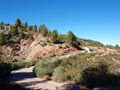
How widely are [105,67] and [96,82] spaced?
263 cm

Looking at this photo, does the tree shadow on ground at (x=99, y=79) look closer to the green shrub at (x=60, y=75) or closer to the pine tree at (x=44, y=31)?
the green shrub at (x=60, y=75)

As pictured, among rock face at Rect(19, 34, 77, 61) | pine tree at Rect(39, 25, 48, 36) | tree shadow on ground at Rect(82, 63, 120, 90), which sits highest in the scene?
pine tree at Rect(39, 25, 48, 36)

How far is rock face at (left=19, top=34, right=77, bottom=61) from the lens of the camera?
60.7 m

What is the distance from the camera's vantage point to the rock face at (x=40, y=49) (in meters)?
60.7

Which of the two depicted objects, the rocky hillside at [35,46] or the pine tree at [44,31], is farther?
the pine tree at [44,31]

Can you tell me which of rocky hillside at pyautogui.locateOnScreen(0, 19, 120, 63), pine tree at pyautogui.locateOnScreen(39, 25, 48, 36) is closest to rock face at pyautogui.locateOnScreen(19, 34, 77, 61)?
rocky hillside at pyautogui.locateOnScreen(0, 19, 120, 63)

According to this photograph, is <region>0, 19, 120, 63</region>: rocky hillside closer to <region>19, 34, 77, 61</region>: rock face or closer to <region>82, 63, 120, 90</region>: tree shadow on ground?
<region>19, 34, 77, 61</region>: rock face

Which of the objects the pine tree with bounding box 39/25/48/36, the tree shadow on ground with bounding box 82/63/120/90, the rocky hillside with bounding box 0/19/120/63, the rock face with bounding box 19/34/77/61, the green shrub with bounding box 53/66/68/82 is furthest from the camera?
the pine tree with bounding box 39/25/48/36

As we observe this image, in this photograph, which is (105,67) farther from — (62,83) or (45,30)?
(45,30)

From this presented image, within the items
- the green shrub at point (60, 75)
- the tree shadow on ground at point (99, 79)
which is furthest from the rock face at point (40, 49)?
the tree shadow on ground at point (99, 79)

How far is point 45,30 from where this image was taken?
7631 centimetres

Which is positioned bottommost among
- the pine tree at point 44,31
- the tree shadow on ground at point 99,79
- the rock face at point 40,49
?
the tree shadow on ground at point 99,79

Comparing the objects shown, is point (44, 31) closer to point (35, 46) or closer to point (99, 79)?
point (35, 46)

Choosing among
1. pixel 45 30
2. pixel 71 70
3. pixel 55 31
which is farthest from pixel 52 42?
pixel 71 70
